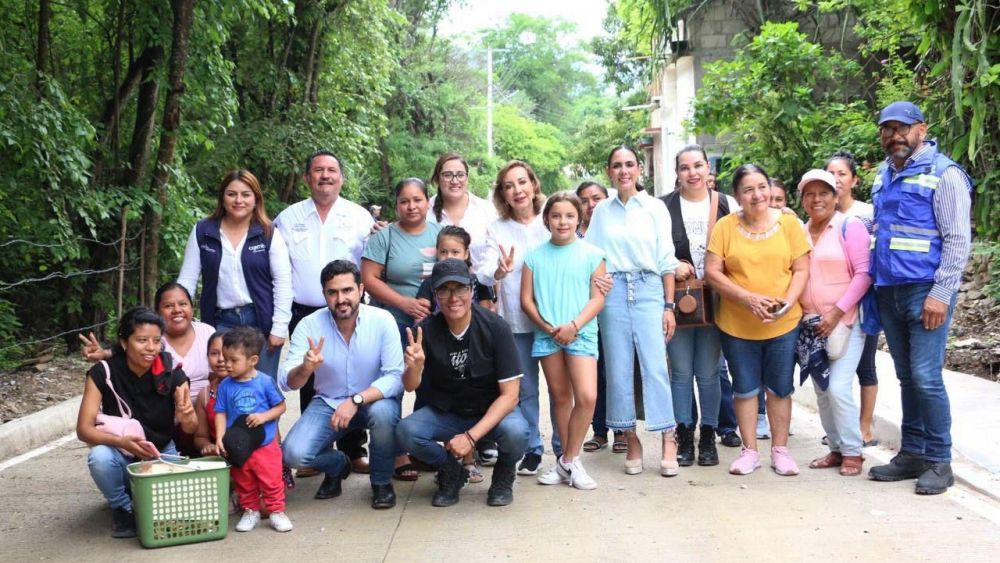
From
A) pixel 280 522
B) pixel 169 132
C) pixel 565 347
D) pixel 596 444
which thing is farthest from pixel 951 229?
pixel 169 132

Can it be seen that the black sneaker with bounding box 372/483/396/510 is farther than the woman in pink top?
No

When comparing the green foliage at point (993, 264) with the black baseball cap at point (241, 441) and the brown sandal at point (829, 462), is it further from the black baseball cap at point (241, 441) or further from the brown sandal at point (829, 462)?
the black baseball cap at point (241, 441)

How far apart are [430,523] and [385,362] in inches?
38.7

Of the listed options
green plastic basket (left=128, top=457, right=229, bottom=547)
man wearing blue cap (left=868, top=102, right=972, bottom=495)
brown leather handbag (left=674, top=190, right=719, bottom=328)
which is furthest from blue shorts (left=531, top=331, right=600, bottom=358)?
green plastic basket (left=128, top=457, right=229, bottom=547)

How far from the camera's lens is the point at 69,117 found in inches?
368

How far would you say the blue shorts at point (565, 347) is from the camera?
607cm

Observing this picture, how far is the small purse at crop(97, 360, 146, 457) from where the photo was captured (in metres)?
5.29

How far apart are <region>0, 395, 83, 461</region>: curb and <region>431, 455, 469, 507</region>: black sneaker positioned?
355cm

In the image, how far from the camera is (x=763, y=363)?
6344 millimetres

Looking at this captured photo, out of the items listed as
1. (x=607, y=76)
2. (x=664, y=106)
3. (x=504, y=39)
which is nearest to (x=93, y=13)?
(x=664, y=106)

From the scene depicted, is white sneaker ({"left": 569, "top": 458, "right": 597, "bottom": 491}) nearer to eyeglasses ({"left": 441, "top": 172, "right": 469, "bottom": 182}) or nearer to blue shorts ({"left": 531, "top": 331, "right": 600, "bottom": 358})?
blue shorts ({"left": 531, "top": 331, "right": 600, "bottom": 358})

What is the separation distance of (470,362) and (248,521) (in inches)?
57.6

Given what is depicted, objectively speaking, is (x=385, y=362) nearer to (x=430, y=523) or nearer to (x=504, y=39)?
(x=430, y=523)

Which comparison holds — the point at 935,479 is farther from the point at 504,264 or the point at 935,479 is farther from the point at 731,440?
the point at 504,264
